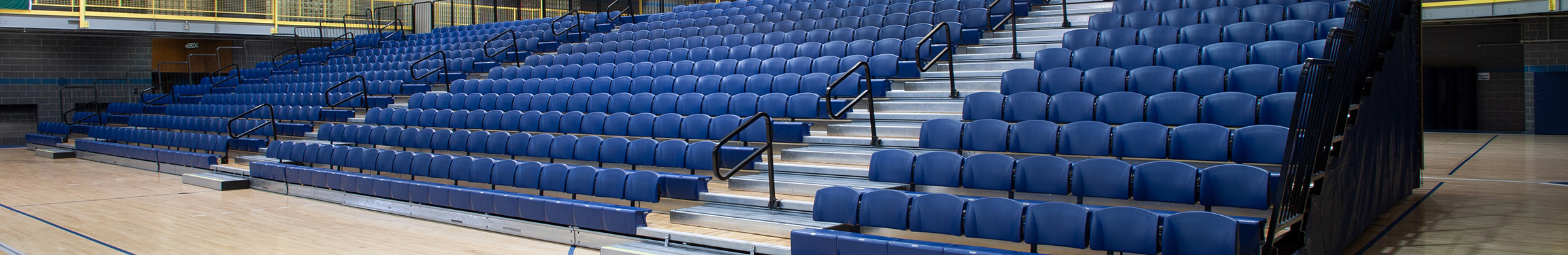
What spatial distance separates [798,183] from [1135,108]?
1.67m

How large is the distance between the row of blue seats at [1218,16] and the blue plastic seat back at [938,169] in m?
2.50

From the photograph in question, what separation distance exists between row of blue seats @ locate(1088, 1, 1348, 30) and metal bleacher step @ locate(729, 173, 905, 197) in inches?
99.3

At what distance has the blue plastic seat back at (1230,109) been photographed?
4320 millimetres

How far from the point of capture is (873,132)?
5.23 meters

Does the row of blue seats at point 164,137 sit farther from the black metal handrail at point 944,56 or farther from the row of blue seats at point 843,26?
the black metal handrail at point 944,56

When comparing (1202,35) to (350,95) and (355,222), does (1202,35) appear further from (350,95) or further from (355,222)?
(350,95)

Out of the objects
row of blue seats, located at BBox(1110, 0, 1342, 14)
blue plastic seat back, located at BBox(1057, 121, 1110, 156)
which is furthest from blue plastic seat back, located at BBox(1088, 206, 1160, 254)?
row of blue seats, located at BBox(1110, 0, 1342, 14)

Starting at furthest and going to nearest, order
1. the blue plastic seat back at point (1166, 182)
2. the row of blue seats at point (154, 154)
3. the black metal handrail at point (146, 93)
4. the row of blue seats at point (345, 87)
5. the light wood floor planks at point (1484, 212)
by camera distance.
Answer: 1. the black metal handrail at point (146, 93)
2. the row of blue seats at point (345, 87)
3. the row of blue seats at point (154, 154)
4. the light wood floor planks at point (1484, 212)
5. the blue plastic seat back at point (1166, 182)

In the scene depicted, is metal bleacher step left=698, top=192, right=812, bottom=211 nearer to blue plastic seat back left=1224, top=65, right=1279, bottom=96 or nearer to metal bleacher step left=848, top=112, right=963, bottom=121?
metal bleacher step left=848, top=112, right=963, bottom=121

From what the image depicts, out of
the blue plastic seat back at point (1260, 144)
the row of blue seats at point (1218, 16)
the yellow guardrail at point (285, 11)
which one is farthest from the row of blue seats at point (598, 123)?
the yellow guardrail at point (285, 11)

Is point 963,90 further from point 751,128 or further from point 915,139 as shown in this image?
point 751,128

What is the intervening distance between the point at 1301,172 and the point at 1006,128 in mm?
1534

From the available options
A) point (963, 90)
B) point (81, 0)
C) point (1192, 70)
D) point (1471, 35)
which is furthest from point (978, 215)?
point (81, 0)

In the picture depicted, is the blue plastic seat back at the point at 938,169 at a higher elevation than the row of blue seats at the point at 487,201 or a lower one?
higher
